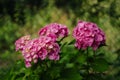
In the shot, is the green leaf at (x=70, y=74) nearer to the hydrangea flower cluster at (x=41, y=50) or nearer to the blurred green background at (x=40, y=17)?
the hydrangea flower cluster at (x=41, y=50)

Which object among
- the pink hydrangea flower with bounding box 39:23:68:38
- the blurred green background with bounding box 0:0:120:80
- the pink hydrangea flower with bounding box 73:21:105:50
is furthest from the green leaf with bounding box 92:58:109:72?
the blurred green background with bounding box 0:0:120:80

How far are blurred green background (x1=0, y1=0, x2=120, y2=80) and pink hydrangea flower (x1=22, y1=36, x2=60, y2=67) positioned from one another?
5.19m

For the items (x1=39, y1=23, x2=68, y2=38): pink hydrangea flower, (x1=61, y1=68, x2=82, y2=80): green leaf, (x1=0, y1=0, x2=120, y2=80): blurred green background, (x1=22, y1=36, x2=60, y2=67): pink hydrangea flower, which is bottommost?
(x1=61, y1=68, x2=82, y2=80): green leaf

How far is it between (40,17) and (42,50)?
28.7ft

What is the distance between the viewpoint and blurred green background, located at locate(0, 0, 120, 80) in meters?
10.0

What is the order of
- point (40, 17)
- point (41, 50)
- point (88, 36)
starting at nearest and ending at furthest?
point (41, 50), point (88, 36), point (40, 17)

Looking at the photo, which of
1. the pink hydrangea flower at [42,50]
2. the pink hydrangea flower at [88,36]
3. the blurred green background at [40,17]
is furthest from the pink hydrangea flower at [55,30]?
the blurred green background at [40,17]

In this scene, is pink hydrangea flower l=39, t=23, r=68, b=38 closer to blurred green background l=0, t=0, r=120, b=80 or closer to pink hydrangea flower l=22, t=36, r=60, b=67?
pink hydrangea flower l=22, t=36, r=60, b=67

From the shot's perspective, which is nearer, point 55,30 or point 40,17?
point 55,30

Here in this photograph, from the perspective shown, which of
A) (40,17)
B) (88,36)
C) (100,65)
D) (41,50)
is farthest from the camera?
(40,17)

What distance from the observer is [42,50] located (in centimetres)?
461

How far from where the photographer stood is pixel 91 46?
4863mm

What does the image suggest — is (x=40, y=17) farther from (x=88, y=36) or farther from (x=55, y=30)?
(x=88, y=36)

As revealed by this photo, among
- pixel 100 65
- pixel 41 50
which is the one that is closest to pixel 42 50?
pixel 41 50
